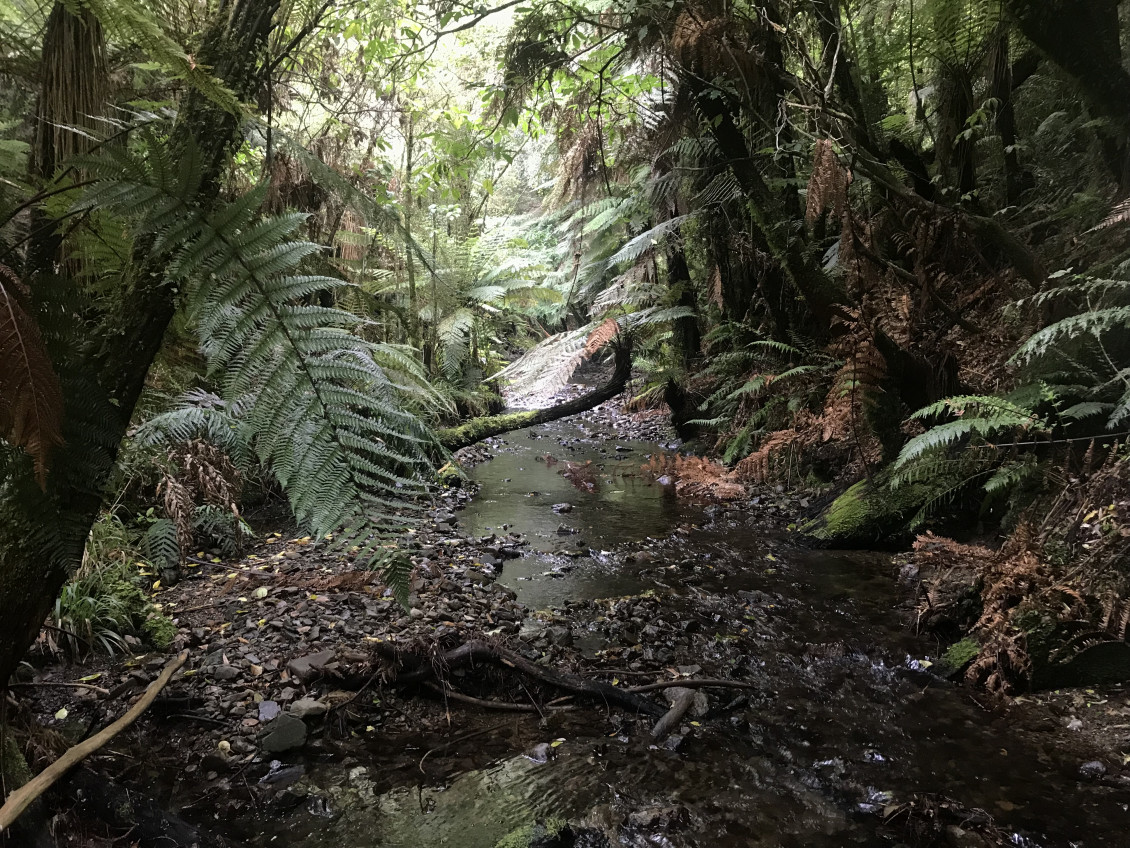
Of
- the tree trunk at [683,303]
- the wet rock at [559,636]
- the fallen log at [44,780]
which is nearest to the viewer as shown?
the fallen log at [44,780]

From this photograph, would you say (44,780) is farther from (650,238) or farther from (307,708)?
(650,238)

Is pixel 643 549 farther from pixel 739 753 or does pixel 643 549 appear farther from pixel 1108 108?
pixel 1108 108

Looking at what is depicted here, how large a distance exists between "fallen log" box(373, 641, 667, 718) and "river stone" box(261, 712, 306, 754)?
440 mm

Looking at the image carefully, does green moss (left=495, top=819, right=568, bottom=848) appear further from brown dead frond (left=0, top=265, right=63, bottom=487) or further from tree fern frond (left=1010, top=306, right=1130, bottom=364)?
tree fern frond (left=1010, top=306, right=1130, bottom=364)

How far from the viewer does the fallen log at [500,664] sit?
2.77 metres

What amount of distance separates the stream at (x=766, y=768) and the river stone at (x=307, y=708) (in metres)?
0.27

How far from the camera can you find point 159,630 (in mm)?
3129

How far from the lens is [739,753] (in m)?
2.46

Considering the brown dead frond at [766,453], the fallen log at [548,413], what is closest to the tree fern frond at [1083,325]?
the brown dead frond at [766,453]

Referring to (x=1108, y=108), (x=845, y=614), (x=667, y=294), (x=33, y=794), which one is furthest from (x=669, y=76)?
(x=33, y=794)

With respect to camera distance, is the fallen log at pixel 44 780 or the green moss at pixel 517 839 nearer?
the fallen log at pixel 44 780

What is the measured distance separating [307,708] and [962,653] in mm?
3019

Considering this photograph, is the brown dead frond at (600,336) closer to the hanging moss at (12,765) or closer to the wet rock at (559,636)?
the wet rock at (559,636)

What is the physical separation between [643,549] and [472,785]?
2.73 meters
